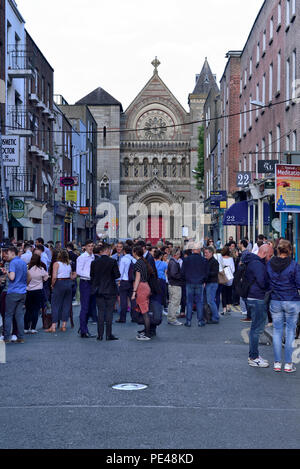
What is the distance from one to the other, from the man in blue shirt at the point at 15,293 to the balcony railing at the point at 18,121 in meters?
19.0

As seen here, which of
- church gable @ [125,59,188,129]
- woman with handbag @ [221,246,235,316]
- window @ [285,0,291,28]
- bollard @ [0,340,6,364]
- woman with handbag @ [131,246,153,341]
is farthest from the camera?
church gable @ [125,59,188,129]

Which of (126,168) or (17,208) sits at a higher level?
(126,168)

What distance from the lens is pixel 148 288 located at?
40.0 ft

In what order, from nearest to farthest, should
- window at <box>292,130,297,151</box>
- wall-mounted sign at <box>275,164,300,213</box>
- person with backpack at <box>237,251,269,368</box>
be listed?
person with backpack at <box>237,251,269,368</box> → wall-mounted sign at <box>275,164,300,213</box> → window at <box>292,130,297,151</box>

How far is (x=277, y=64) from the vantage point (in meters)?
27.1

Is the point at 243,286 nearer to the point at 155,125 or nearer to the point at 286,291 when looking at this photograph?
the point at 286,291

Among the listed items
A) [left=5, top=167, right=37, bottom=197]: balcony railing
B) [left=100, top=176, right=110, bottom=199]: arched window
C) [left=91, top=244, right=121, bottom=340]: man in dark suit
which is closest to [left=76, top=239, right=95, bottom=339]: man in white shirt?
[left=91, top=244, right=121, bottom=340]: man in dark suit

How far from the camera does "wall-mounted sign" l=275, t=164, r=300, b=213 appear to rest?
1850 cm

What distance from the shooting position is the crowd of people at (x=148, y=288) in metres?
9.05

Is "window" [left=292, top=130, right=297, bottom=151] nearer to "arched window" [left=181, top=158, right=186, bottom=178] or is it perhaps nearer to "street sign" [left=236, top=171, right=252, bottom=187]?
"street sign" [left=236, top=171, right=252, bottom=187]

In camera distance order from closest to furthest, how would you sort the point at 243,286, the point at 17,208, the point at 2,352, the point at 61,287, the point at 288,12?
1. the point at 243,286
2. the point at 2,352
3. the point at 61,287
4. the point at 288,12
5. the point at 17,208

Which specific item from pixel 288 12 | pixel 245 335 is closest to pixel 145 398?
pixel 245 335

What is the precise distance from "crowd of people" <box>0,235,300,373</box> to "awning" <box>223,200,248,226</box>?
17.1 metres

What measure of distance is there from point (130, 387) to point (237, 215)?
27.6m
